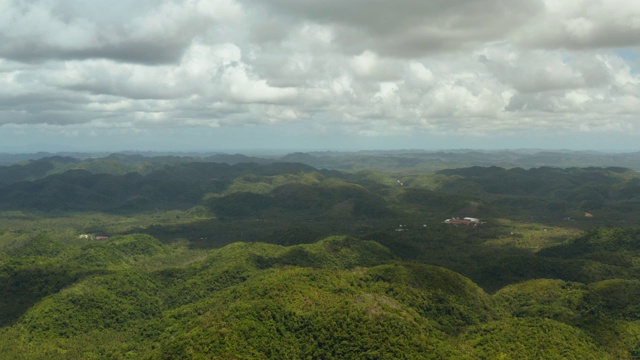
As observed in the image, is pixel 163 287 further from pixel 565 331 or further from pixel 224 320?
pixel 565 331

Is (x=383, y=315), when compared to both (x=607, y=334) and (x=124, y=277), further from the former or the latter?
(x=124, y=277)

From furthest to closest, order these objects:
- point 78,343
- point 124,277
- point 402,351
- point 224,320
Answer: point 124,277, point 78,343, point 224,320, point 402,351

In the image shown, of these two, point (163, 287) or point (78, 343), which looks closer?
point (78, 343)

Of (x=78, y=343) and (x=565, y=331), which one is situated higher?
(x=565, y=331)

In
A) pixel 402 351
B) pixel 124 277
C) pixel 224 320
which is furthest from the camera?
pixel 124 277

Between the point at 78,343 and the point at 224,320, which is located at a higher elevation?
the point at 224,320

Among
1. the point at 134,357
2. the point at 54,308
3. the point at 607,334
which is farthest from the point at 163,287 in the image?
the point at 607,334

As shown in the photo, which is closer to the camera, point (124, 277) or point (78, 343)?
point (78, 343)

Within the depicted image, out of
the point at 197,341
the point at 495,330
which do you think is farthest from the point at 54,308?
the point at 495,330

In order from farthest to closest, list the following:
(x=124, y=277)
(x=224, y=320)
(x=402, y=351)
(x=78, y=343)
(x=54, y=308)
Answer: (x=124, y=277) < (x=54, y=308) < (x=78, y=343) < (x=224, y=320) < (x=402, y=351)

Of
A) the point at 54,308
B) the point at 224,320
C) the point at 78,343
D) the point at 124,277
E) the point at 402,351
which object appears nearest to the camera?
the point at 402,351
